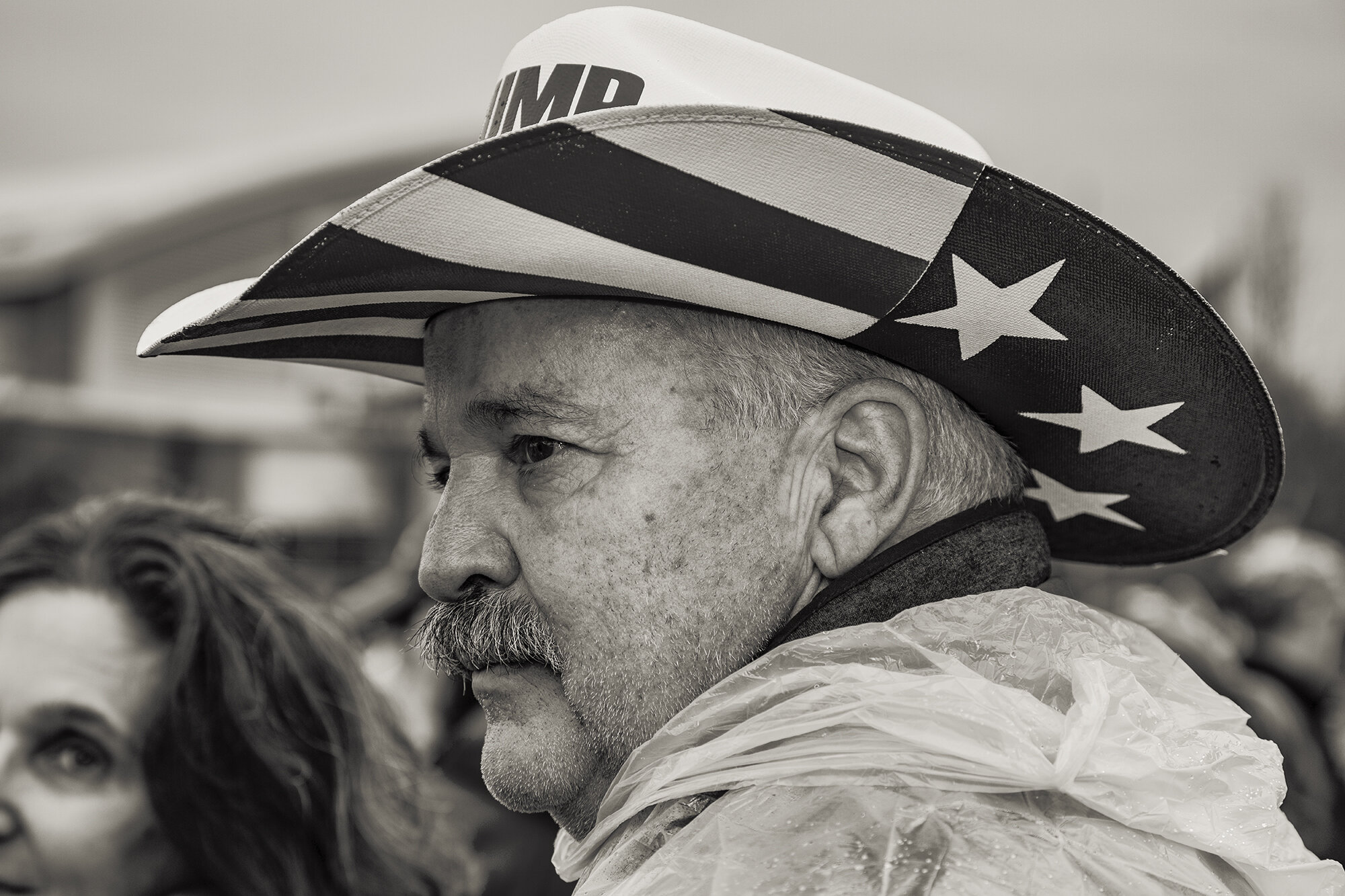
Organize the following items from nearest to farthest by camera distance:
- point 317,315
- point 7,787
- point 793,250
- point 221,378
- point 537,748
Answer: point 793,250, point 537,748, point 317,315, point 7,787, point 221,378

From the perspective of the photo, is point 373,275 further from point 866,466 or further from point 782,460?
point 866,466

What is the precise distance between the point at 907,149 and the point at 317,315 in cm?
88

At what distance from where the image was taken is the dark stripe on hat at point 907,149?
1292 millimetres

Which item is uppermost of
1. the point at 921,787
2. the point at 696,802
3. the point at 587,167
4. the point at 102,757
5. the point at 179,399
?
the point at 587,167

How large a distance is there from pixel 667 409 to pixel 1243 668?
4.72 meters

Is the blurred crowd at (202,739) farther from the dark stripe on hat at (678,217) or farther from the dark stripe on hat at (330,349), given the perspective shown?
the dark stripe on hat at (678,217)

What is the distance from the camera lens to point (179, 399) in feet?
80.4

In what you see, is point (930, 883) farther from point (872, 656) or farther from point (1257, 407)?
point (1257, 407)

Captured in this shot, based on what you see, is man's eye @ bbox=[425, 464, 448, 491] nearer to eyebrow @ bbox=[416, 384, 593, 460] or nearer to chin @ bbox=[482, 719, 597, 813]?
eyebrow @ bbox=[416, 384, 593, 460]

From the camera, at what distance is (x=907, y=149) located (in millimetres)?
1319

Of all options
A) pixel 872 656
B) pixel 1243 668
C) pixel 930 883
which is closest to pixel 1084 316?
pixel 872 656

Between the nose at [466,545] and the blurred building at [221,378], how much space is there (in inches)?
725

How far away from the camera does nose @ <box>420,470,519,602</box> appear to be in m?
1.59

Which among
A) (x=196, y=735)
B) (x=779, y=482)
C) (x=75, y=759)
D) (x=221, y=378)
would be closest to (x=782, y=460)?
(x=779, y=482)
